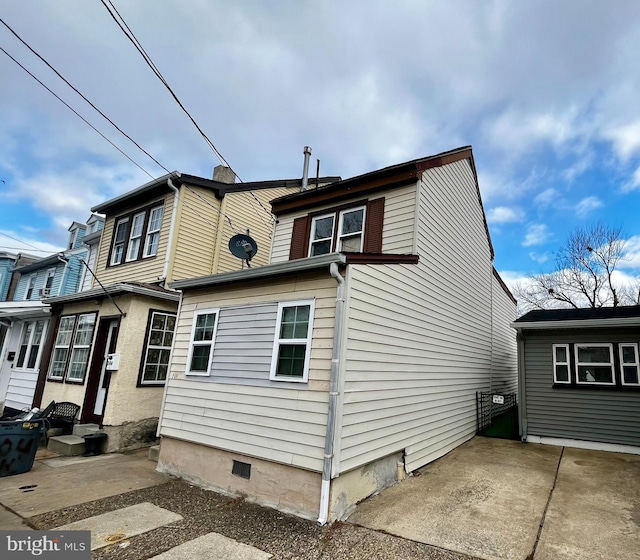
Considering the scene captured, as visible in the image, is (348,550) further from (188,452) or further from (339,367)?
(188,452)

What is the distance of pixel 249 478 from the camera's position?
18.0 feet


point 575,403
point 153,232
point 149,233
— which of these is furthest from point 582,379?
point 149,233

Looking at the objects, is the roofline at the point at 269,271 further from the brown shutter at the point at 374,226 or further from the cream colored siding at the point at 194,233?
the cream colored siding at the point at 194,233

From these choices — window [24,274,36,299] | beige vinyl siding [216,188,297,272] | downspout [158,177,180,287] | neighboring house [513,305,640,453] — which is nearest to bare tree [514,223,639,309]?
neighboring house [513,305,640,453]

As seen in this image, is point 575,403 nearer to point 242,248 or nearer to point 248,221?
point 242,248

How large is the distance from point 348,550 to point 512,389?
15183 mm

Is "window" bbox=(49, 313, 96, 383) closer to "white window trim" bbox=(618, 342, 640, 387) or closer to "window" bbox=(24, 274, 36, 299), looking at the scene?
"white window trim" bbox=(618, 342, 640, 387)

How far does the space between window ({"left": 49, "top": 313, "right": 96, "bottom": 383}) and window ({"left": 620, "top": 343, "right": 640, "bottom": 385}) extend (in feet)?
45.0

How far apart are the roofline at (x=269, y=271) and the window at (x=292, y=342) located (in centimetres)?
55

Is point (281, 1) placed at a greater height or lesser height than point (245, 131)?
greater

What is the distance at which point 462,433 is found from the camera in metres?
9.52

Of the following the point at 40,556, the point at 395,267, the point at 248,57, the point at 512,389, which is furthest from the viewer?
the point at 512,389

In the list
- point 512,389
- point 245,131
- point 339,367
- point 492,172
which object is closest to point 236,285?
point 339,367

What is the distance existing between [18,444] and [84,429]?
1811 millimetres
